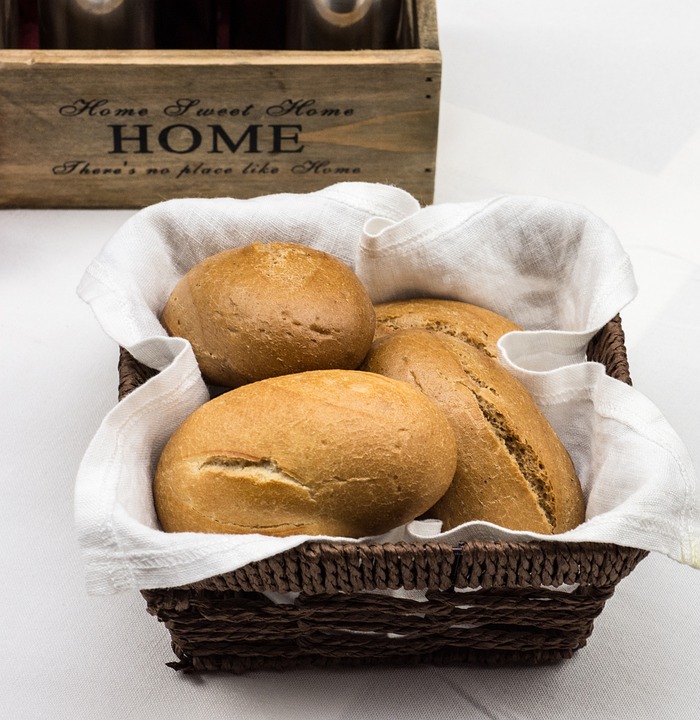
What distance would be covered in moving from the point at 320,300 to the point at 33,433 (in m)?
0.31

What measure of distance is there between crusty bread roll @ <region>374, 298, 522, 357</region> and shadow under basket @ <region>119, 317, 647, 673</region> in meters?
0.10

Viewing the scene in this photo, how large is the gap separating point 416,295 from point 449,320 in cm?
9

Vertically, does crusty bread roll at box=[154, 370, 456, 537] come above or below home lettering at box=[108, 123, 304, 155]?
below

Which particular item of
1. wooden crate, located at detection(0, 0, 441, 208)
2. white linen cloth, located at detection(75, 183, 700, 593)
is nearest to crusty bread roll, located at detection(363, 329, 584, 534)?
white linen cloth, located at detection(75, 183, 700, 593)

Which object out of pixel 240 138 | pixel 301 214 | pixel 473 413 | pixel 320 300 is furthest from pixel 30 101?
pixel 473 413

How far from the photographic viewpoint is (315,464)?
62 centimetres

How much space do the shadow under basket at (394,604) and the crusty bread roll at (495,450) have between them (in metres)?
0.05

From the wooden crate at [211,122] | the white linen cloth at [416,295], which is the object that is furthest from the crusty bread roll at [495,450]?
the wooden crate at [211,122]

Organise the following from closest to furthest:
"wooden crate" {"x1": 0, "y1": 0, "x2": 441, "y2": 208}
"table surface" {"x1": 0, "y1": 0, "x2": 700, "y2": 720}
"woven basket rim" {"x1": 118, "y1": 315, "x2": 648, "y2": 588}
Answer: "woven basket rim" {"x1": 118, "y1": 315, "x2": 648, "y2": 588} → "table surface" {"x1": 0, "y1": 0, "x2": 700, "y2": 720} → "wooden crate" {"x1": 0, "y1": 0, "x2": 441, "y2": 208}

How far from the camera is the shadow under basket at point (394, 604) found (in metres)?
0.61

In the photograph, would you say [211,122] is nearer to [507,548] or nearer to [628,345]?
[628,345]

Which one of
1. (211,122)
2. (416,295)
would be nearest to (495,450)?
(416,295)

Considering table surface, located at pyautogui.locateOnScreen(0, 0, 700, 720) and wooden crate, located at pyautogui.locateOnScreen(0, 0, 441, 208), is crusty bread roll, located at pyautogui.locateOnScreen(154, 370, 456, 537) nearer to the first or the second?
table surface, located at pyautogui.locateOnScreen(0, 0, 700, 720)

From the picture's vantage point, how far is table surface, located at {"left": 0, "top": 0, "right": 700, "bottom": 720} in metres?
0.71
